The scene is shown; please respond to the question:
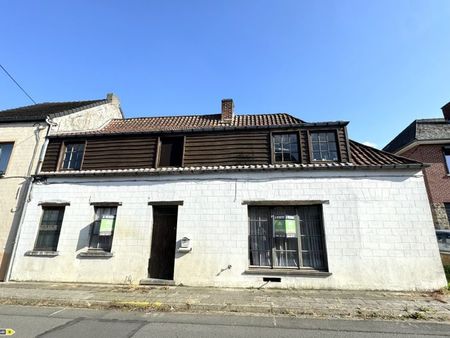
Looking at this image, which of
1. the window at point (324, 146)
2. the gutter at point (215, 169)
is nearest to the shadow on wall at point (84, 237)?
the gutter at point (215, 169)

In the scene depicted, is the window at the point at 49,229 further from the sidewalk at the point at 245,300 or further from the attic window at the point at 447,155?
the attic window at the point at 447,155

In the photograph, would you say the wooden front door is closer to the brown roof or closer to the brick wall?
the brown roof

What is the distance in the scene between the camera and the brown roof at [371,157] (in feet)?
29.3

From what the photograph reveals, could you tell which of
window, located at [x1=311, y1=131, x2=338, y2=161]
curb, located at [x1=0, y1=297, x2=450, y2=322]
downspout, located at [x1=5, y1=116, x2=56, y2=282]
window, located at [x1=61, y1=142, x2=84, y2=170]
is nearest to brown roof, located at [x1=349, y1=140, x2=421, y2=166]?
window, located at [x1=311, y1=131, x2=338, y2=161]

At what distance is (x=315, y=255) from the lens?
8.54m

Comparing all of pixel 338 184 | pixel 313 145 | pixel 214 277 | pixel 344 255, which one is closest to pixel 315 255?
pixel 344 255

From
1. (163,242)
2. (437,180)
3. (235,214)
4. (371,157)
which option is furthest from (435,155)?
(163,242)

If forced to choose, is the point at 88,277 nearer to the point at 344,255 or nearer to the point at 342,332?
the point at 342,332

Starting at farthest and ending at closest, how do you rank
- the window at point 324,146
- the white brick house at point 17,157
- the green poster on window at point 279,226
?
the white brick house at point 17,157
the window at point 324,146
the green poster on window at point 279,226

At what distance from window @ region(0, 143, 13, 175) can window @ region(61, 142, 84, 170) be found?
2395 millimetres

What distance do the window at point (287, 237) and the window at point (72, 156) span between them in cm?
799

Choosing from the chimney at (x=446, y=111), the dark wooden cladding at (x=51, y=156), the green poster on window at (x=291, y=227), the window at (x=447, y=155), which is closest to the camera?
the green poster on window at (x=291, y=227)

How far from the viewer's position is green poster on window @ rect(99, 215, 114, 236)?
9.37m

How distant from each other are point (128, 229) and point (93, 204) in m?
1.85
